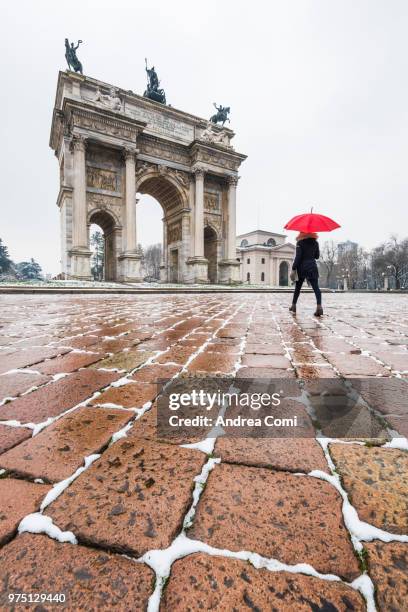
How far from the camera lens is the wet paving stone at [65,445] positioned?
3.43ft

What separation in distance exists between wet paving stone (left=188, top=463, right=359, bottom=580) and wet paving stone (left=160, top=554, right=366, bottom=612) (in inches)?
1.7

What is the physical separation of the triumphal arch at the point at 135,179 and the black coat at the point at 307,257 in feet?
55.4

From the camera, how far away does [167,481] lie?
987mm

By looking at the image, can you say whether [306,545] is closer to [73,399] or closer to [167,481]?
[167,481]

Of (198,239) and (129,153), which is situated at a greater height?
(129,153)

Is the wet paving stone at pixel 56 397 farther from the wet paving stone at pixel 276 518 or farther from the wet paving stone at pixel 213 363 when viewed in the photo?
the wet paving stone at pixel 276 518

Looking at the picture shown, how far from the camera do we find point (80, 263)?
766 inches

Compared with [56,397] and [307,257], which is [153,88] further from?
[56,397]

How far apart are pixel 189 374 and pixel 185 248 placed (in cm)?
2479

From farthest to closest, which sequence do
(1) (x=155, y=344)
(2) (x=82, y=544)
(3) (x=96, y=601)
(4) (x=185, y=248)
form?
(4) (x=185, y=248) < (1) (x=155, y=344) < (2) (x=82, y=544) < (3) (x=96, y=601)

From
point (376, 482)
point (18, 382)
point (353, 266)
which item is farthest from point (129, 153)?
point (353, 266)

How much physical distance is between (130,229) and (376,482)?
2291cm

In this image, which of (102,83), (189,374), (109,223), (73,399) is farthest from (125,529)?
(102,83)

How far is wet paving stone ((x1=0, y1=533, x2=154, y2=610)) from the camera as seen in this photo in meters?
0.62
